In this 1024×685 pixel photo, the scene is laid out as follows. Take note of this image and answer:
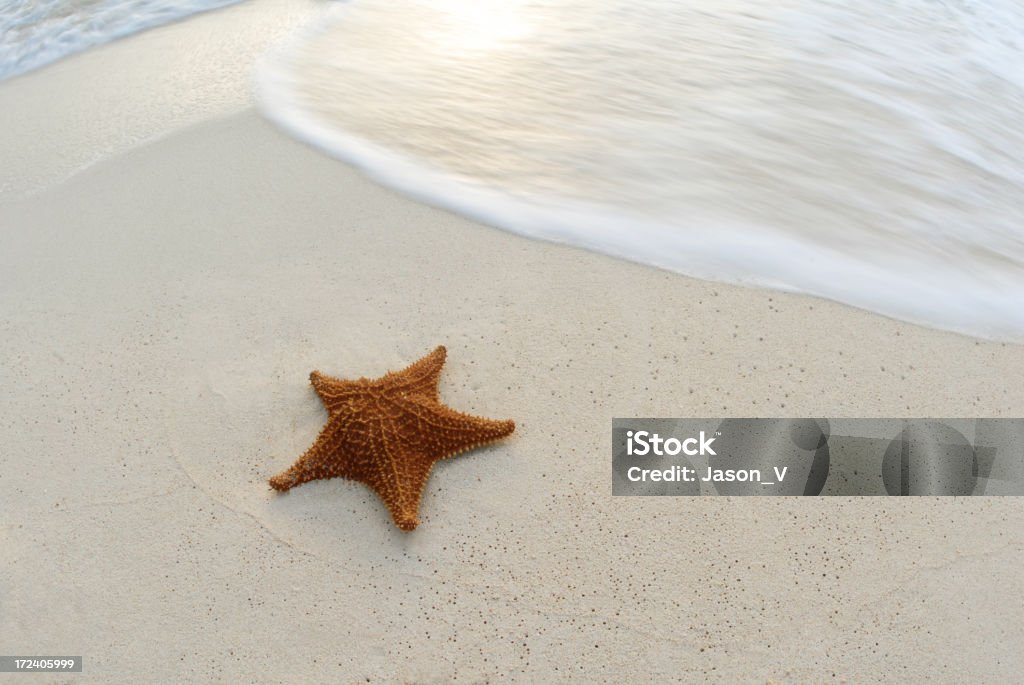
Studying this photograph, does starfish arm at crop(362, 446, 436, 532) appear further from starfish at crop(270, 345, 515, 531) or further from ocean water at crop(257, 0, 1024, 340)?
ocean water at crop(257, 0, 1024, 340)

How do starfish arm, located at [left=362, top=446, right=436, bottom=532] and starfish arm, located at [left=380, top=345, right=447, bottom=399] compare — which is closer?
starfish arm, located at [left=362, top=446, right=436, bottom=532]

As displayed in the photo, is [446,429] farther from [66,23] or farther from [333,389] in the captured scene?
[66,23]

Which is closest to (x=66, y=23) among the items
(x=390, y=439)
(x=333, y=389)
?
(x=333, y=389)

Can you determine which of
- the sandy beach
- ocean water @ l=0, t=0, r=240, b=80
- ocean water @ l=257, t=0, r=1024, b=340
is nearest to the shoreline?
the sandy beach

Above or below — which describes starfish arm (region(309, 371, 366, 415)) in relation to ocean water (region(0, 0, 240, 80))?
below

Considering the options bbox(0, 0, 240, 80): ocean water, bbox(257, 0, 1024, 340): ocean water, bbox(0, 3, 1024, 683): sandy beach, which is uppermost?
bbox(0, 0, 240, 80): ocean water

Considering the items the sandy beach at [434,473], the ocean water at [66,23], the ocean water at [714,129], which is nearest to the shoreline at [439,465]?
the sandy beach at [434,473]

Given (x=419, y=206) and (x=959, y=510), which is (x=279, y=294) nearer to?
(x=419, y=206)
